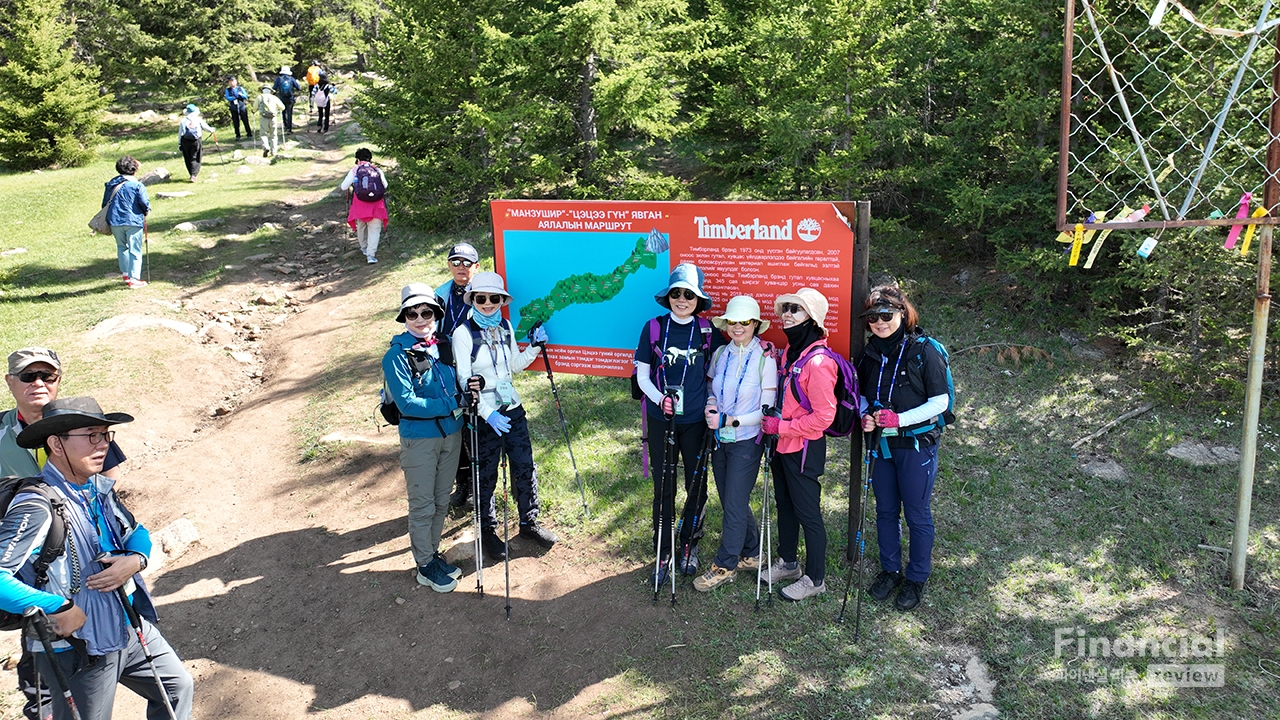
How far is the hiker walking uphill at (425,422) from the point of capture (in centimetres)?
627

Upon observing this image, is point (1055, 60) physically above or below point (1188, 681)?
above

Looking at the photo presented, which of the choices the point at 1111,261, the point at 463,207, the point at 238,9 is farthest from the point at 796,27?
the point at 238,9

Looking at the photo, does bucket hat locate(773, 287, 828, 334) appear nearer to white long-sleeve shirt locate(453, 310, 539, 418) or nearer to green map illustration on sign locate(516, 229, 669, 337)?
green map illustration on sign locate(516, 229, 669, 337)

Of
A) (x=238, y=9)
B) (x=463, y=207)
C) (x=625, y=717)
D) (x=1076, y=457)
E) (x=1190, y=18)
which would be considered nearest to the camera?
(x=1190, y=18)

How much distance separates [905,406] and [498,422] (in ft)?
10.5

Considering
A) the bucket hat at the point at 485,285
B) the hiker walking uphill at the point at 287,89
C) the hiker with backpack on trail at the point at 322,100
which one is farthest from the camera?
the hiker with backpack on trail at the point at 322,100

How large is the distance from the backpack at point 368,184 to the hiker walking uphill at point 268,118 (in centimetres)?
1275

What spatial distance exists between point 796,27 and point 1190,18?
331 inches

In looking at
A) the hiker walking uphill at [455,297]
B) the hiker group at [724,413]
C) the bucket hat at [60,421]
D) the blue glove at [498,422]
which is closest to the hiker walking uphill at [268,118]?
the hiker walking uphill at [455,297]

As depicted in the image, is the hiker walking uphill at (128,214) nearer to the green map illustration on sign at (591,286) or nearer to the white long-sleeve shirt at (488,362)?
the green map illustration on sign at (591,286)

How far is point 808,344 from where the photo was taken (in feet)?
19.7

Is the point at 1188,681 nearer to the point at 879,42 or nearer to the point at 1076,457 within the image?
the point at 1076,457

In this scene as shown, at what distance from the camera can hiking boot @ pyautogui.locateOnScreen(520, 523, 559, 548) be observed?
24.3ft

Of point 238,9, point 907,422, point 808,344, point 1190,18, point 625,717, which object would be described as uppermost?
point 238,9
